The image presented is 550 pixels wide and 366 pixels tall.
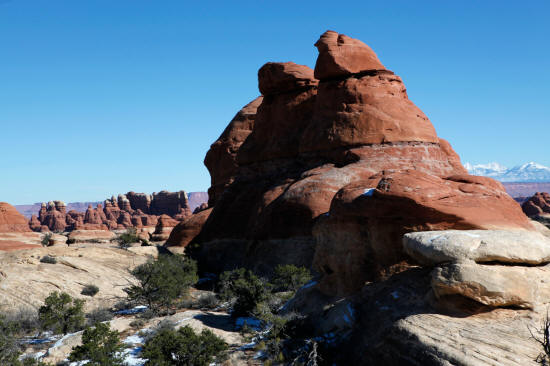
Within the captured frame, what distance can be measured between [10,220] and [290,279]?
70.4 m

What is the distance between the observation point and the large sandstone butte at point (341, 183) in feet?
36.9

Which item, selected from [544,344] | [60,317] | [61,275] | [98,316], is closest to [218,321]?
[98,316]

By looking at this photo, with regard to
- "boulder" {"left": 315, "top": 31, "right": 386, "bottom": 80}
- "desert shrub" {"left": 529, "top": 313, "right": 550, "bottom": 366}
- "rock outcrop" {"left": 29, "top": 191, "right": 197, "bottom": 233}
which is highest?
"boulder" {"left": 315, "top": 31, "right": 386, "bottom": 80}

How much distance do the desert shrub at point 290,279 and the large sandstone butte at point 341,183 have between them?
213cm

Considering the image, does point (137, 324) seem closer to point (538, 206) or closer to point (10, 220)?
point (10, 220)

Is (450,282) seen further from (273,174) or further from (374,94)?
(273,174)

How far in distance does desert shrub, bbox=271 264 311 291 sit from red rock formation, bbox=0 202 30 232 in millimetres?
65516

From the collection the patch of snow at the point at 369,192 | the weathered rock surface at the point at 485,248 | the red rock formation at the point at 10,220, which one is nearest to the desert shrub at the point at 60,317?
the patch of snow at the point at 369,192

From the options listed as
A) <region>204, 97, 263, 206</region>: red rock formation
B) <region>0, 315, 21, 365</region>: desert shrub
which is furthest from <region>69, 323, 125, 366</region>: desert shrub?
<region>204, 97, 263, 206</region>: red rock formation

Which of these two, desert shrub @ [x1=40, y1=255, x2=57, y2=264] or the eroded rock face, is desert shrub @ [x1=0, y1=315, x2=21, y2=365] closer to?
the eroded rock face

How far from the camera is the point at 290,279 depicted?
18688 millimetres

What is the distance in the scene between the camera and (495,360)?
6.96 metres

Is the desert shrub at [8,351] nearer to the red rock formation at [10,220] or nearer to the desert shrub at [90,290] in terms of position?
the desert shrub at [90,290]

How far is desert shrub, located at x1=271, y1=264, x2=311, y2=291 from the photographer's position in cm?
1855
